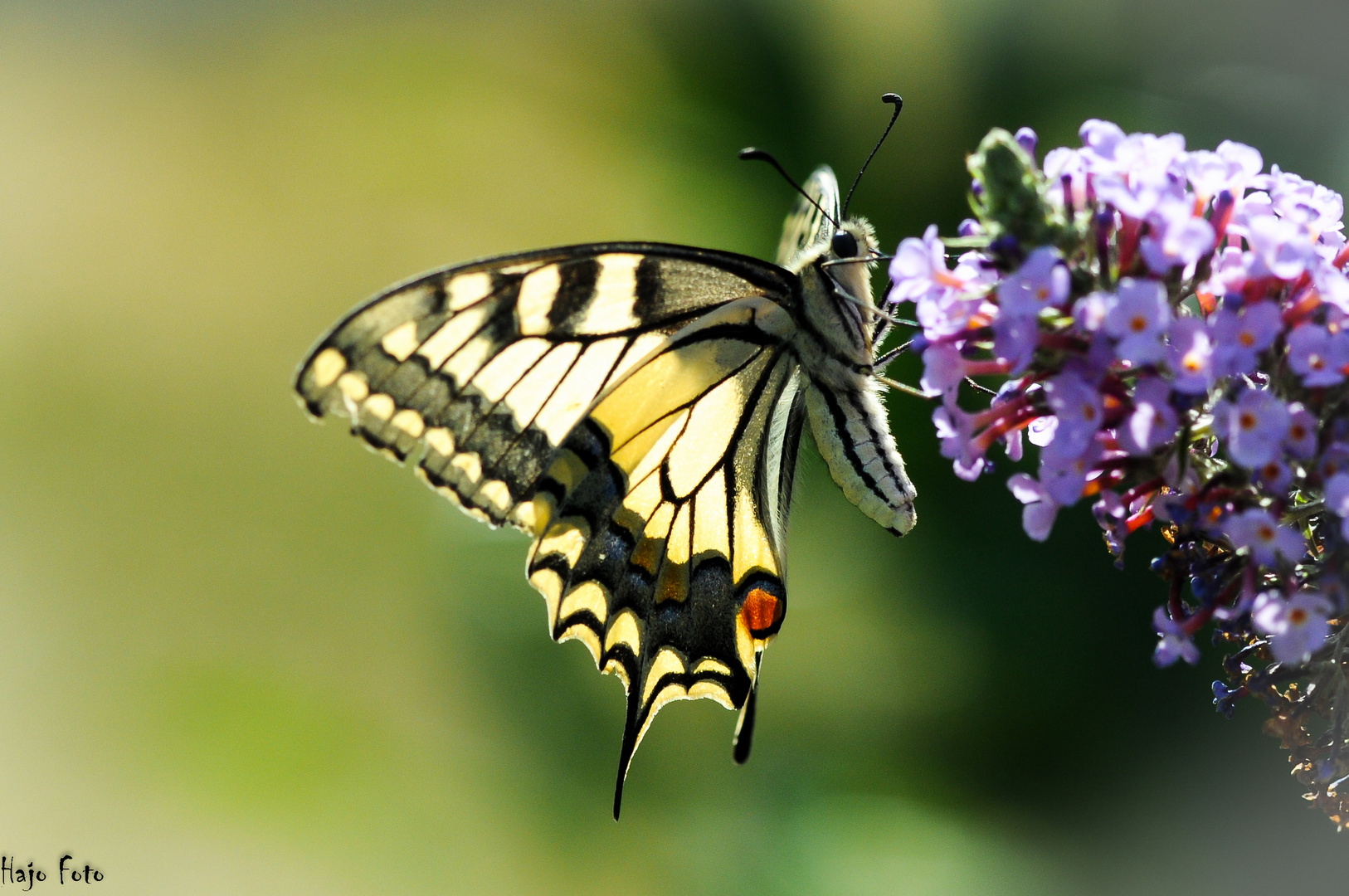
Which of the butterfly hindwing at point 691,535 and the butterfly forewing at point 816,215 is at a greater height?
the butterfly forewing at point 816,215

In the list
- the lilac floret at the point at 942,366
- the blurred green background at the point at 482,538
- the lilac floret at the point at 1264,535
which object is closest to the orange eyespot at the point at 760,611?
the lilac floret at the point at 942,366

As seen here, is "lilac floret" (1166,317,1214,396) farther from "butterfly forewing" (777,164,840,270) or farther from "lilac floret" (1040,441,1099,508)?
"butterfly forewing" (777,164,840,270)

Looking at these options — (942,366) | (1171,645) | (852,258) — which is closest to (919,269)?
(942,366)

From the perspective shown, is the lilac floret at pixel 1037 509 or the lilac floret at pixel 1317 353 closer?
the lilac floret at pixel 1317 353

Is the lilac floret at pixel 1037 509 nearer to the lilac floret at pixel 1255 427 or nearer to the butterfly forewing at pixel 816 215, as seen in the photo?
the lilac floret at pixel 1255 427

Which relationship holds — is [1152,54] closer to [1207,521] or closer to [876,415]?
[876,415]

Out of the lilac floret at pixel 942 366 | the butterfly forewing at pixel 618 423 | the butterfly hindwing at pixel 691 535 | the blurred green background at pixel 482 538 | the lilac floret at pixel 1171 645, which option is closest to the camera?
the lilac floret at pixel 1171 645
